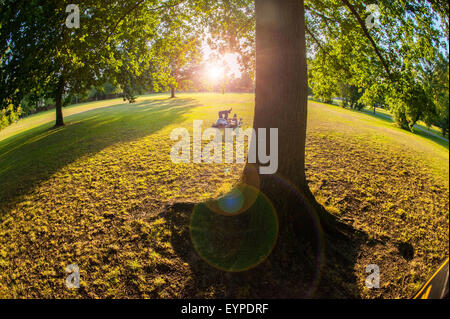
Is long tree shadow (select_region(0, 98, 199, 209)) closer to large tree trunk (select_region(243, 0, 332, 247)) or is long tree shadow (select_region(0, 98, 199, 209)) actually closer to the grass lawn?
the grass lawn

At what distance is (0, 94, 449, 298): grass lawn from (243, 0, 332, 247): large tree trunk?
956 millimetres

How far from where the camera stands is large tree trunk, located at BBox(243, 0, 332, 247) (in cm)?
310

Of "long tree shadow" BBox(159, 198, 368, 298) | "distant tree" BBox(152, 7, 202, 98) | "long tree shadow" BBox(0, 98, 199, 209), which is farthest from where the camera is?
"long tree shadow" BBox(0, 98, 199, 209)

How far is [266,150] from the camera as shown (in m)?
3.59

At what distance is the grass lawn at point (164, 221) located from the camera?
9.93 ft

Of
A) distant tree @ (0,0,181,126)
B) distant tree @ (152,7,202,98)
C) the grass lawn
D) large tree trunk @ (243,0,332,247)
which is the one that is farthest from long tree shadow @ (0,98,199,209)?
large tree trunk @ (243,0,332,247)

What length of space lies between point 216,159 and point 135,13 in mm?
5271

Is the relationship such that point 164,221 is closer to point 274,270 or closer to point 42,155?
point 274,270

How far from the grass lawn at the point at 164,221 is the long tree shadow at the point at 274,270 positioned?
0.06ft

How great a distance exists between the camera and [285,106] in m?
3.31

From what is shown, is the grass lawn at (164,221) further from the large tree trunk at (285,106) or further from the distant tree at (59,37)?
the distant tree at (59,37)

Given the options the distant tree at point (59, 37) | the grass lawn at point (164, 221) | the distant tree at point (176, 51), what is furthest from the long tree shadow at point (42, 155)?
the distant tree at point (176, 51)

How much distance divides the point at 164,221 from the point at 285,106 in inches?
136
